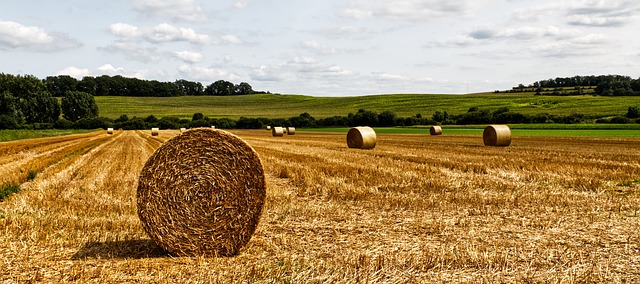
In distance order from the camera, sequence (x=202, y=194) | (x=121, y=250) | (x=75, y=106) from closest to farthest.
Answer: (x=121, y=250), (x=202, y=194), (x=75, y=106)

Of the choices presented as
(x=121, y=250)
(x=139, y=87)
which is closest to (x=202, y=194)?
(x=121, y=250)

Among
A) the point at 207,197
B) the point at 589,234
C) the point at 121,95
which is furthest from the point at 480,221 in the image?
the point at 121,95

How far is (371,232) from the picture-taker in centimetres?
774

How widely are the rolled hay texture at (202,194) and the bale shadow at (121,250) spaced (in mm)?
227

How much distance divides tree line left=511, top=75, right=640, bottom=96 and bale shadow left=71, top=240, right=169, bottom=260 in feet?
295

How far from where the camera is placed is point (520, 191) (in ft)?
37.1

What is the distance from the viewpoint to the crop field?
5789 millimetres

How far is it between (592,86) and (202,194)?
362ft

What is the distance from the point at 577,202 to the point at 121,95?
430ft

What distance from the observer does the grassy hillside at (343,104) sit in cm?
7475

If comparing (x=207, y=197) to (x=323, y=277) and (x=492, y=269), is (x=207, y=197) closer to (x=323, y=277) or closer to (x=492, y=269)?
(x=323, y=277)

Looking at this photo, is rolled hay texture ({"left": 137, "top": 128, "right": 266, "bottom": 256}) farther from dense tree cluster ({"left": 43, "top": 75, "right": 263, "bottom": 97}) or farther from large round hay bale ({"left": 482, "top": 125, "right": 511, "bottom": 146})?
dense tree cluster ({"left": 43, "top": 75, "right": 263, "bottom": 97})

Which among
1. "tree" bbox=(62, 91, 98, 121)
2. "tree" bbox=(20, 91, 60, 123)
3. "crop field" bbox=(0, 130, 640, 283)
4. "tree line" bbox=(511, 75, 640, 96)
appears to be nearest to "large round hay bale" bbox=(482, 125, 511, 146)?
"crop field" bbox=(0, 130, 640, 283)

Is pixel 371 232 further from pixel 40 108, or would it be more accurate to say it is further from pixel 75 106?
pixel 75 106
